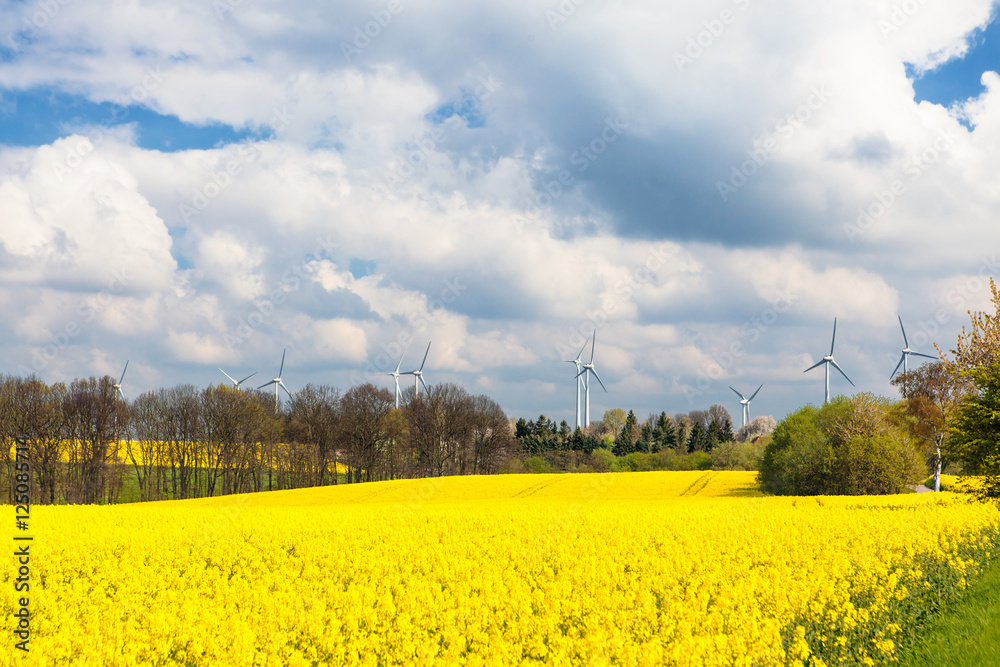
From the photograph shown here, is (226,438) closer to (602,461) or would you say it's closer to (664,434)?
(602,461)

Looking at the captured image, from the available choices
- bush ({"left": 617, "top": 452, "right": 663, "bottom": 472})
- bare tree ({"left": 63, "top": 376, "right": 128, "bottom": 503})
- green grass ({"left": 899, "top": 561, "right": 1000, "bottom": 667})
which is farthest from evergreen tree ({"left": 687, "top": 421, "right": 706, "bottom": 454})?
green grass ({"left": 899, "top": 561, "right": 1000, "bottom": 667})

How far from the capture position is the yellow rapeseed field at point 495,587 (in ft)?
27.7

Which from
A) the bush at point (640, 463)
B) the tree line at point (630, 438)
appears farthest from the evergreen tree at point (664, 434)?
the bush at point (640, 463)

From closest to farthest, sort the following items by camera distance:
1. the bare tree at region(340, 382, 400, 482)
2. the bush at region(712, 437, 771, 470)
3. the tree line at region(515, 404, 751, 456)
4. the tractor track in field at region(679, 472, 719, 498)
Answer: the tractor track in field at region(679, 472, 719, 498)
the bare tree at region(340, 382, 400, 482)
the bush at region(712, 437, 771, 470)
the tree line at region(515, 404, 751, 456)

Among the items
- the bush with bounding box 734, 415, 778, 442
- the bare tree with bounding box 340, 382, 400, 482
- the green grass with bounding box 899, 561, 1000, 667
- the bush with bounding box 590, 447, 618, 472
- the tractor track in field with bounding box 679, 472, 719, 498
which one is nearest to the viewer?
the green grass with bounding box 899, 561, 1000, 667

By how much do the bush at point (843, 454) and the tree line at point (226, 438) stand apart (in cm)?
4534

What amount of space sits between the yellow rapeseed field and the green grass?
0.42 meters

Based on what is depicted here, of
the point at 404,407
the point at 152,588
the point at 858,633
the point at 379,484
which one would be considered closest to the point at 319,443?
the point at 404,407

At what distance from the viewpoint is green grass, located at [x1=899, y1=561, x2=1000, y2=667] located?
9.82 m

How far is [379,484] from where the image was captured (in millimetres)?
58531

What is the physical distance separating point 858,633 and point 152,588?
44.0ft

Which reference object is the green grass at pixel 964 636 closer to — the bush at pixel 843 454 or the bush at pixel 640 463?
the bush at pixel 843 454

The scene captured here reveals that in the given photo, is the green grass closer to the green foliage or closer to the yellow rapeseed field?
the yellow rapeseed field

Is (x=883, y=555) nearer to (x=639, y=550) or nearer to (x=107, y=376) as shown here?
(x=639, y=550)
